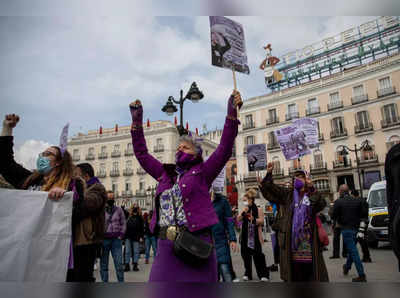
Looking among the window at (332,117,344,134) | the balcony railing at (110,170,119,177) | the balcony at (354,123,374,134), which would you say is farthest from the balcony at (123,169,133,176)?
the balcony at (354,123,374,134)

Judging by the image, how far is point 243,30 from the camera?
4043mm

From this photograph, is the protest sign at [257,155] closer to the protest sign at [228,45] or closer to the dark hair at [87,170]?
the protest sign at [228,45]

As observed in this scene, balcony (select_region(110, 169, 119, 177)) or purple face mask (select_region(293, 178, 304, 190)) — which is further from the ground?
balcony (select_region(110, 169, 119, 177))

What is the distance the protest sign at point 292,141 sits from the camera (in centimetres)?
729

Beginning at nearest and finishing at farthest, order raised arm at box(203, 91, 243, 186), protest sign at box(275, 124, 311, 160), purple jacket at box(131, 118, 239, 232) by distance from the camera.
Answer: purple jacket at box(131, 118, 239, 232) → raised arm at box(203, 91, 243, 186) → protest sign at box(275, 124, 311, 160)

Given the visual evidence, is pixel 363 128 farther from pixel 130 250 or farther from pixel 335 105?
pixel 130 250

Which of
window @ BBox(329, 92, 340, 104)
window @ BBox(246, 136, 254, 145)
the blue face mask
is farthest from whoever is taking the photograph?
window @ BBox(246, 136, 254, 145)

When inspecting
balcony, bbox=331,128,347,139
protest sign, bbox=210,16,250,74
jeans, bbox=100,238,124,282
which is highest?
balcony, bbox=331,128,347,139

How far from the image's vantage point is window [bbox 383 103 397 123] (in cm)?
2996

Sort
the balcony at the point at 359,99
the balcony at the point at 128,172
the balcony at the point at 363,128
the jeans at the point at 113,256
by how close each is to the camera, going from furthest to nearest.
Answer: the balcony at the point at 128,172
the balcony at the point at 359,99
the balcony at the point at 363,128
the jeans at the point at 113,256

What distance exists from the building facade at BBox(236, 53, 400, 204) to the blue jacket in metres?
28.1

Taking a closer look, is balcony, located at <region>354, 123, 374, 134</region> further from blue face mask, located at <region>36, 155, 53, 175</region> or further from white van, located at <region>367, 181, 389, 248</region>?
blue face mask, located at <region>36, 155, 53, 175</region>

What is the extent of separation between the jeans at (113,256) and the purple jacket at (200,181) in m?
3.27

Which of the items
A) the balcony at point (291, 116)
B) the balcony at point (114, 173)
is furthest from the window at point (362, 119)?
the balcony at point (114, 173)
